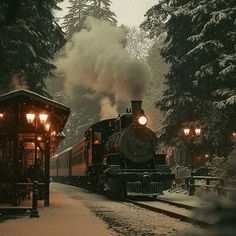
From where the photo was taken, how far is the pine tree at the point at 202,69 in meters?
27.0

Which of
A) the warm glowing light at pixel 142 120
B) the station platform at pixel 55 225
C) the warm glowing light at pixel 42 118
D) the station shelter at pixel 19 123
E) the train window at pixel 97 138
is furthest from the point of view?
the train window at pixel 97 138

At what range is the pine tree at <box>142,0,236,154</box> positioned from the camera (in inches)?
1062

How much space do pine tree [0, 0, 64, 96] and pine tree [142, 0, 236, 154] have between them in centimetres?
729

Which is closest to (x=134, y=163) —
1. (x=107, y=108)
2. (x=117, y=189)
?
(x=117, y=189)

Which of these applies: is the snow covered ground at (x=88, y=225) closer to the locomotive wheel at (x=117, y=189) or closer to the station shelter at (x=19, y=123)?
the station shelter at (x=19, y=123)

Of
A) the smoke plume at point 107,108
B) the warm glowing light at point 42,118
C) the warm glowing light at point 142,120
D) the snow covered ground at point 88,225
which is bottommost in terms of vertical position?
the snow covered ground at point 88,225

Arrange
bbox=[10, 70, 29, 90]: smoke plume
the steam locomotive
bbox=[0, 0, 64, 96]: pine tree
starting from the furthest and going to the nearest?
bbox=[10, 70, 29, 90]: smoke plume
bbox=[0, 0, 64, 96]: pine tree
the steam locomotive

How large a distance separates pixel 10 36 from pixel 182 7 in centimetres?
1145

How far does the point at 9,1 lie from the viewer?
60.9 feet

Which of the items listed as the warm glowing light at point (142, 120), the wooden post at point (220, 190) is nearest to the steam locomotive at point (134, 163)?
the warm glowing light at point (142, 120)

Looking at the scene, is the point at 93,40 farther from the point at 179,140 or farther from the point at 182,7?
the point at 179,140

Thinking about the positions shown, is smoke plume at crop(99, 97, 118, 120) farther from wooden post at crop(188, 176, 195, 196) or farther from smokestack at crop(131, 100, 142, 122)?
smokestack at crop(131, 100, 142, 122)

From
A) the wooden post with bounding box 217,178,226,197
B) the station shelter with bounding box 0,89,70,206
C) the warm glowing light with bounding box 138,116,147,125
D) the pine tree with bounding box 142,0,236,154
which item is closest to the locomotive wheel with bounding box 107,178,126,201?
the warm glowing light with bounding box 138,116,147,125

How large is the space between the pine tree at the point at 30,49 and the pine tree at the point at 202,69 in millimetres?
7289
